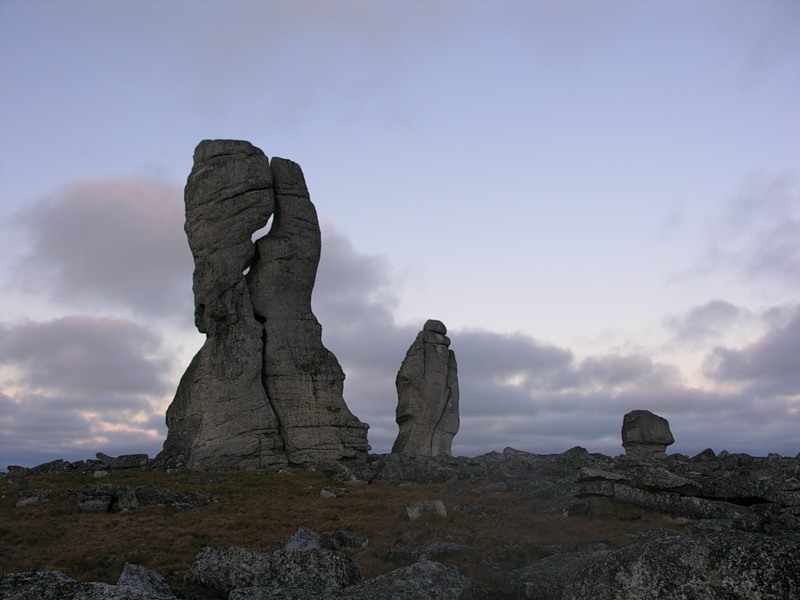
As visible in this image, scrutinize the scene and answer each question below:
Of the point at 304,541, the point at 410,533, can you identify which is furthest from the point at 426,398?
the point at 304,541

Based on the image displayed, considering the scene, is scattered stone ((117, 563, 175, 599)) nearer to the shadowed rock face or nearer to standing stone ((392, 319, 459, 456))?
the shadowed rock face

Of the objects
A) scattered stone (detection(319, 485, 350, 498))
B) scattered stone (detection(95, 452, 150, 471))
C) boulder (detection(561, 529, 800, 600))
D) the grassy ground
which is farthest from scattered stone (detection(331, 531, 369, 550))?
scattered stone (detection(95, 452, 150, 471))

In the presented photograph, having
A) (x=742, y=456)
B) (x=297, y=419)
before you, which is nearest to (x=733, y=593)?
(x=742, y=456)

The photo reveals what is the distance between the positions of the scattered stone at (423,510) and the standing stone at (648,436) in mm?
32416

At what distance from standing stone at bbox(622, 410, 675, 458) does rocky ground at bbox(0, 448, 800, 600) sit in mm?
6747

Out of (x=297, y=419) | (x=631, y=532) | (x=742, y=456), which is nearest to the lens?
(x=631, y=532)

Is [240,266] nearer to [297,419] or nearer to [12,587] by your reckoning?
[297,419]

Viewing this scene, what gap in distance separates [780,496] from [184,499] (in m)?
24.9

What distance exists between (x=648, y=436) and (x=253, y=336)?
3188 cm

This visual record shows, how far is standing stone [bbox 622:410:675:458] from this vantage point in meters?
51.8

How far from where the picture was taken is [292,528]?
2364 cm

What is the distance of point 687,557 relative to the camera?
7.58m

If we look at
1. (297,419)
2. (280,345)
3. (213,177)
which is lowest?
(297,419)

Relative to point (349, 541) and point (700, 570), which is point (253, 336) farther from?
point (700, 570)
